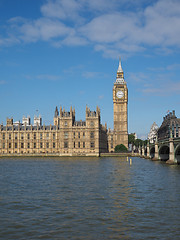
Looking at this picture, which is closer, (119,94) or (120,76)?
(119,94)

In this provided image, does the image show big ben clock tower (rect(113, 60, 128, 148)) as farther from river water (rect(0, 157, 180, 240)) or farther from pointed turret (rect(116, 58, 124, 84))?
river water (rect(0, 157, 180, 240))

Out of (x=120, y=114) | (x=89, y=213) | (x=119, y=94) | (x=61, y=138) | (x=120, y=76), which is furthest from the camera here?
(x=120, y=76)

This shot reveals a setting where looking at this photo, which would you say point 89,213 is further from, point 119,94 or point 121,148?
point 119,94

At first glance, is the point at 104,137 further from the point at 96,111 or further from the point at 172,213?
the point at 172,213

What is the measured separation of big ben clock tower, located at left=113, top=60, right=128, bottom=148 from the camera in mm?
175125

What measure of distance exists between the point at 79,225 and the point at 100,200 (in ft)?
26.3

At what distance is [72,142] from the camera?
151m

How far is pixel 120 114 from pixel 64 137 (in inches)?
1636

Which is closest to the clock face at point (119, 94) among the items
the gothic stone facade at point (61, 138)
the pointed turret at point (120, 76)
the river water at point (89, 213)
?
the pointed turret at point (120, 76)

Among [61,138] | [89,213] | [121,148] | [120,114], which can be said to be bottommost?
[89,213]

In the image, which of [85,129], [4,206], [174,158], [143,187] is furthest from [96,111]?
[4,206]

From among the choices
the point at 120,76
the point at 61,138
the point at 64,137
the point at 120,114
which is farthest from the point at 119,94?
the point at 61,138

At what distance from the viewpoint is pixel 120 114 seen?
177000mm

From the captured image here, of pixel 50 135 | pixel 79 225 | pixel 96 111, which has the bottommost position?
pixel 79 225
